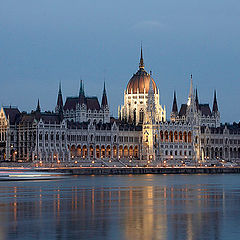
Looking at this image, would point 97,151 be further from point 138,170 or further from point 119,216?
point 119,216

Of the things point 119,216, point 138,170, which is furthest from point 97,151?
point 119,216

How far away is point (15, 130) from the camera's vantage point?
18588 cm

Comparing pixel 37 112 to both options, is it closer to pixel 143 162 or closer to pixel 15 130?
pixel 15 130

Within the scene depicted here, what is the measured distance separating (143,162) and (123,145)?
A: 45.5 feet

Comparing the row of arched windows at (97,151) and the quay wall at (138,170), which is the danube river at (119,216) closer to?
the quay wall at (138,170)

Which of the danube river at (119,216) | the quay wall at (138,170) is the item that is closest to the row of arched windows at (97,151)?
the quay wall at (138,170)

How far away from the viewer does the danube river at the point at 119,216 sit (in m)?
46.7

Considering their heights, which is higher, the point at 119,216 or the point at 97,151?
the point at 97,151

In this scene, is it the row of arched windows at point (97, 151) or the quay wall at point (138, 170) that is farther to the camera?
the row of arched windows at point (97, 151)

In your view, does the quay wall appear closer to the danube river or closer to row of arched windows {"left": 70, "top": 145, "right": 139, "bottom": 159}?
row of arched windows {"left": 70, "top": 145, "right": 139, "bottom": 159}

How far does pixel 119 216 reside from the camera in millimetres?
56188

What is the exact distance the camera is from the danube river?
153 ft

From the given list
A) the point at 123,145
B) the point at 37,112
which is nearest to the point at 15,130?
the point at 37,112

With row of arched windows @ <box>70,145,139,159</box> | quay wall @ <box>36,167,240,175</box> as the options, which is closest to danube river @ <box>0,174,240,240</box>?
quay wall @ <box>36,167,240,175</box>
